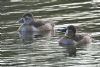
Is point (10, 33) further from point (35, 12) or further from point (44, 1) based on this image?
point (44, 1)

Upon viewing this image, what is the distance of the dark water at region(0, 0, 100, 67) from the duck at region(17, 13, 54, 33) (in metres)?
0.31

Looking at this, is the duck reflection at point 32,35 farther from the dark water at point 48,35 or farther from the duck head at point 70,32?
the duck head at point 70,32

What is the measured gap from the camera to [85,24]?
26.6 metres

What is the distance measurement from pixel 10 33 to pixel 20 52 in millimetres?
4112

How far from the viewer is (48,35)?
25.8 m

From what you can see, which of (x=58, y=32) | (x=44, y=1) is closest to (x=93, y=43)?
(x=58, y=32)

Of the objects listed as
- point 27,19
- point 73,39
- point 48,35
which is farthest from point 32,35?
point 73,39

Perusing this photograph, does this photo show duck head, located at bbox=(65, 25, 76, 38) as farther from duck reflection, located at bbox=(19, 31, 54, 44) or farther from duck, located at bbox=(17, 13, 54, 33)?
duck, located at bbox=(17, 13, 54, 33)

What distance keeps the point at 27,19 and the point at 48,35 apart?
2176 millimetres

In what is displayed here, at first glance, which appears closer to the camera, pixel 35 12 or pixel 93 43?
pixel 93 43

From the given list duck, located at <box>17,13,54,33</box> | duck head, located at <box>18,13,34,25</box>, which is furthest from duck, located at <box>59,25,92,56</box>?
duck head, located at <box>18,13,34,25</box>

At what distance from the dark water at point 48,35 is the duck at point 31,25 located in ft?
1.03

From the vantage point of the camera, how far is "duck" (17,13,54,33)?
1075 inches

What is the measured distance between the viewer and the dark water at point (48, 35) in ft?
65.6
